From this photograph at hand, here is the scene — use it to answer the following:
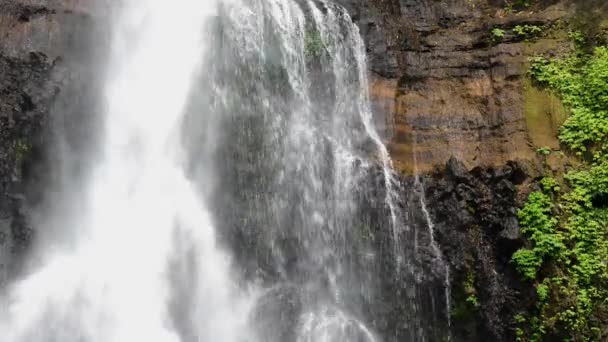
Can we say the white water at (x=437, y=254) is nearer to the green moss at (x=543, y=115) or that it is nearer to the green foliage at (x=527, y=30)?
the green moss at (x=543, y=115)

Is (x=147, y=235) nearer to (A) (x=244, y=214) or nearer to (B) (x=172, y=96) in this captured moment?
(A) (x=244, y=214)

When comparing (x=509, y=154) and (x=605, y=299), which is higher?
(x=509, y=154)

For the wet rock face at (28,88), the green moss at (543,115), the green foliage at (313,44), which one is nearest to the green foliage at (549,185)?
the green moss at (543,115)

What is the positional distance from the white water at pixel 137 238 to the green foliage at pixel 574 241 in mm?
4754

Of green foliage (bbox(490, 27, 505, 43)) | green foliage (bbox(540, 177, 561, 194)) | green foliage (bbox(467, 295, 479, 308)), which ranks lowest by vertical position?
green foliage (bbox(467, 295, 479, 308))

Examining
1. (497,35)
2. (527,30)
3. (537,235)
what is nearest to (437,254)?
(537,235)

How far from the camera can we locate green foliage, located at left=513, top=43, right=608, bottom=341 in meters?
9.85

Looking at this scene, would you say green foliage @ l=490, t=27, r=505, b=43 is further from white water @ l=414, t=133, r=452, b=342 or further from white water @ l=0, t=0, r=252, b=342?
white water @ l=0, t=0, r=252, b=342

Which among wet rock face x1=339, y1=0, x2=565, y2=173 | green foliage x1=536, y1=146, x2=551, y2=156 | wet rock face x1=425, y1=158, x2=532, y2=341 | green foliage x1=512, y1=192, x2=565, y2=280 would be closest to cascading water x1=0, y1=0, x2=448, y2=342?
wet rock face x1=339, y1=0, x2=565, y2=173

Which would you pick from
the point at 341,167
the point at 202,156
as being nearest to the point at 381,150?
the point at 341,167

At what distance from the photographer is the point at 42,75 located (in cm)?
1112

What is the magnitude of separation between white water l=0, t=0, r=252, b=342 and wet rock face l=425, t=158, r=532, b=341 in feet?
11.9

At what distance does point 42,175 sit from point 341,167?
203 inches

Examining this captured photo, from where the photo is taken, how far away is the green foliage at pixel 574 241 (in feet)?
32.3
